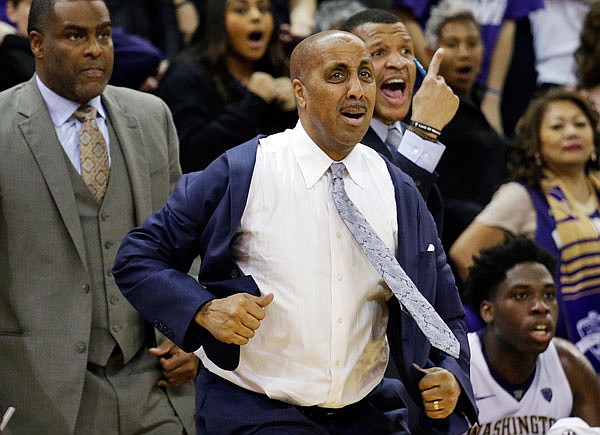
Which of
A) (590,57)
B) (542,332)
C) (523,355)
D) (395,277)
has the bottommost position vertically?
(523,355)

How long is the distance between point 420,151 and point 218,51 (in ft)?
5.95

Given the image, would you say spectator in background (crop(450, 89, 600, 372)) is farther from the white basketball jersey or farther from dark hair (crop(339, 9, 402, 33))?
dark hair (crop(339, 9, 402, 33))

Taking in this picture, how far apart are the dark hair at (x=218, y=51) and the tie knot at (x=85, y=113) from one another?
1.45m

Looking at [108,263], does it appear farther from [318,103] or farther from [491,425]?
[491,425]

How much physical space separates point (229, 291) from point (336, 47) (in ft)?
2.44

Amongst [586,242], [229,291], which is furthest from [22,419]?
[586,242]

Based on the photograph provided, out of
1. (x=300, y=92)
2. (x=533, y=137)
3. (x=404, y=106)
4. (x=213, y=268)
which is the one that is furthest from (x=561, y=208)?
(x=213, y=268)

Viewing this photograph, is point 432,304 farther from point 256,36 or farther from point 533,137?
point 533,137

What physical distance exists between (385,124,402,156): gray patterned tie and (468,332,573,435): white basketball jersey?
1.28 m

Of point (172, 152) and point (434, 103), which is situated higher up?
point (434, 103)

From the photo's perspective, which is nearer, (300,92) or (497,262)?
(300,92)

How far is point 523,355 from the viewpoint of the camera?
17.3 ft

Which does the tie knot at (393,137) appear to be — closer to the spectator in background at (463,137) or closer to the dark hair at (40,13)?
the dark hair at (40,13)

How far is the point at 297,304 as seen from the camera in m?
3.26
